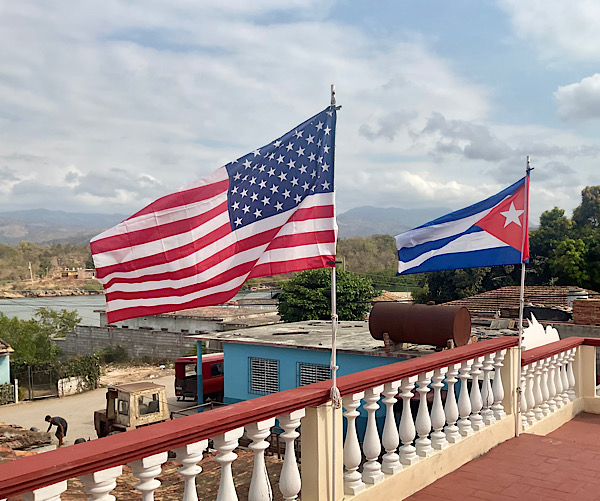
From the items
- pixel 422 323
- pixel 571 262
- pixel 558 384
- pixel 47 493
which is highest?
pixel 571 262

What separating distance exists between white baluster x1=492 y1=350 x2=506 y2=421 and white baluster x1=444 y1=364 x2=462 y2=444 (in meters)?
0.87

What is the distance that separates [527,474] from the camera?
4555 millimetres

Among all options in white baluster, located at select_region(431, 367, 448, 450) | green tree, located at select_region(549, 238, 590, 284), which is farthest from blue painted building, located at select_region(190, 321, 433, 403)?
green tree, located at select_region(549, 238, 590, 284)

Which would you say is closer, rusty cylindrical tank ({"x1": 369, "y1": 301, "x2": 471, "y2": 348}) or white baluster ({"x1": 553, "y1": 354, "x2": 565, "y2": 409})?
white baluster ({"x1": 553, "y1": 354, "x2": 565, "y2": 409})

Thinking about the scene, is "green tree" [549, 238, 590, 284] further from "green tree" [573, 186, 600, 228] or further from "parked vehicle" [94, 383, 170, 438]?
"parked vehicle" [94, 383, 170, 438]

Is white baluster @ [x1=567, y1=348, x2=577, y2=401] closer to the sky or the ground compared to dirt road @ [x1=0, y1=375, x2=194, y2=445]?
closer to the sky

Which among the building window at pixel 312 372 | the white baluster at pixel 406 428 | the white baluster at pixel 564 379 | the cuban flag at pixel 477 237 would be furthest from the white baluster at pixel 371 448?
the building window at pixel 312 372

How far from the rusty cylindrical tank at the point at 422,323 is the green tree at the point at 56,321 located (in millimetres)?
32177

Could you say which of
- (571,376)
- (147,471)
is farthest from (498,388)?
(147,471)

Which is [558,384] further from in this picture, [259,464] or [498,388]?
[259,464]

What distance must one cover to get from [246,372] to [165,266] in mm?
16895

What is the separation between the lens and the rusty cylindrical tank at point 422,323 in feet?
39.7

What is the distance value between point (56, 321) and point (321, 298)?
20301 mm

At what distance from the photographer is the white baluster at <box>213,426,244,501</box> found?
2.84 metres
